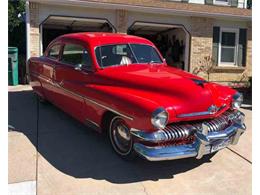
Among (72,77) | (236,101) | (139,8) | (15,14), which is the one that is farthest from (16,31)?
(236,101)

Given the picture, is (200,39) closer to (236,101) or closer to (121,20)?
(121,20)

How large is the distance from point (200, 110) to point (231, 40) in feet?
37.4

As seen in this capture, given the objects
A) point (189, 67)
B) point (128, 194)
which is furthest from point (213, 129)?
point (189, 67)

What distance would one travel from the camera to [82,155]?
506cm

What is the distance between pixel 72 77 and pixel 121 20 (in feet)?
24.1

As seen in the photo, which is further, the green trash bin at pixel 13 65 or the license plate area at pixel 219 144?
the green trash bin at pixel 13 65

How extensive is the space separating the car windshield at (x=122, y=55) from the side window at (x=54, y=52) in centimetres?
162

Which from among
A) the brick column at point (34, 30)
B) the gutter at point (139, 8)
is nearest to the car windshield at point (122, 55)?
the gutter at point (139, 8)

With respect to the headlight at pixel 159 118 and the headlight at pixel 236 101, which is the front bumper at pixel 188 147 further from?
the headlight at pixel 236 101

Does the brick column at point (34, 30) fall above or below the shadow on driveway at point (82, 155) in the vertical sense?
above

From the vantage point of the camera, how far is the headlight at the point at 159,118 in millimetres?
4055

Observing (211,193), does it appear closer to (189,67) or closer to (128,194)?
(128,194)

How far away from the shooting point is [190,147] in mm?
4215

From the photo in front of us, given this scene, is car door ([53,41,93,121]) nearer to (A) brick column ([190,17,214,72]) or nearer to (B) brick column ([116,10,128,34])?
(B) brick column ([116,10,128,34])
